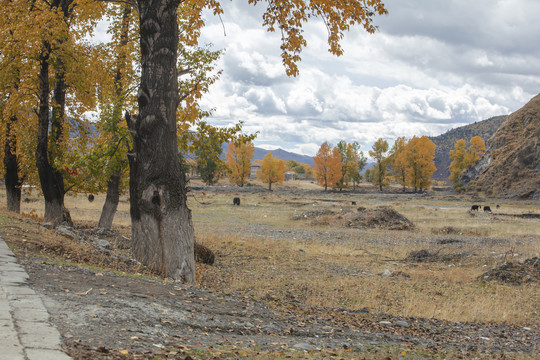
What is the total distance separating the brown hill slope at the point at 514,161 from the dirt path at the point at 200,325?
74560mm

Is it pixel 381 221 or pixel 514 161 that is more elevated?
pixel 514 161

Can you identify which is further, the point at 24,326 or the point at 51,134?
the point at 51,134

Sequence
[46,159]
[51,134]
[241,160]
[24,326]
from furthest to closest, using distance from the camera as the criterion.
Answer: [241,160], [51,134], [46,159], [24,326]

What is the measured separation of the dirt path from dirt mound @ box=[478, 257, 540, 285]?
466 cm

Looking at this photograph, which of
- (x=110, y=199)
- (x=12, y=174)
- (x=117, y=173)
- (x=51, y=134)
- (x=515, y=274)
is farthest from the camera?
(x=12, y=174)

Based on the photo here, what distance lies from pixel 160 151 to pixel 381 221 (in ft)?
77.3

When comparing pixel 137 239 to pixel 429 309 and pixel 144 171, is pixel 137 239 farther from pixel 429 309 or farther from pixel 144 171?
pixel 429 309

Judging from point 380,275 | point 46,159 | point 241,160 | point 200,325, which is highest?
point 241,160

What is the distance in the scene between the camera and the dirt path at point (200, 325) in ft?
14.2

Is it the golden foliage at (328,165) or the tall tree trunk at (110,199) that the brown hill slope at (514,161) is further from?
the tall tree trunk at (110,199)

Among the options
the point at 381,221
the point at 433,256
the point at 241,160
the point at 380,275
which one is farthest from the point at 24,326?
the point at 241,160

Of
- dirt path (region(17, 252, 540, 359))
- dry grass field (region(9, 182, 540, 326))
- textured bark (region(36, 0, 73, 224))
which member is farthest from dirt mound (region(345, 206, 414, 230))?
dirt path (region(17, 252, 540, 359))

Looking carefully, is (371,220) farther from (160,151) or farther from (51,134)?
(160,151)

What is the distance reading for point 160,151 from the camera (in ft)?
29.7
